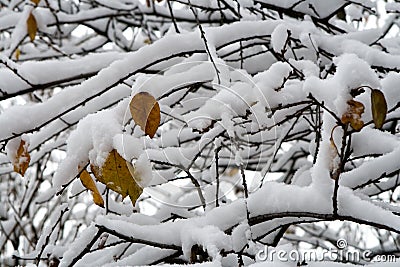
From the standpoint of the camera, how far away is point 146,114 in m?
1.10

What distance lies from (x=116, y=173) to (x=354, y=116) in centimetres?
49

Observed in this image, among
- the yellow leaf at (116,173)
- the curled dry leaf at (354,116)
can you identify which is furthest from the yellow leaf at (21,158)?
the curled dry leaf at (354,116)

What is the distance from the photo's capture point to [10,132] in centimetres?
132

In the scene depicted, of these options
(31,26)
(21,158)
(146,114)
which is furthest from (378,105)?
(31,26)

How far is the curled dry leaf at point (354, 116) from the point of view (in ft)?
3.01

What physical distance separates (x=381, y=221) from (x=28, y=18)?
5.50 feet

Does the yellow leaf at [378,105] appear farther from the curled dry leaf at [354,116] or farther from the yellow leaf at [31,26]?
the yellow leaf at [31,26]

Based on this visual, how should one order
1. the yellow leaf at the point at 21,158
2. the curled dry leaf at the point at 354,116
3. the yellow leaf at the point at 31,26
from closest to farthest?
the curled dry leaf at the point at 354,116, the yellow leaf at the point at 21,158, the yellow leaf at the point at 31,26

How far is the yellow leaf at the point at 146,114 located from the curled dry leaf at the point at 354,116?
1.28 ft

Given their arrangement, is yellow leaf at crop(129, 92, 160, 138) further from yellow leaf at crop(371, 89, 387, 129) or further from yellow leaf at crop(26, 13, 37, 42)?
yellow leaf at crop(26, 13, 37, 42)

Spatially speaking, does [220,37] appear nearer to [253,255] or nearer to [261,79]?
[261,79]

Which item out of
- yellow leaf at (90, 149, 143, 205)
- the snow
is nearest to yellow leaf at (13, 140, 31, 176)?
the snow

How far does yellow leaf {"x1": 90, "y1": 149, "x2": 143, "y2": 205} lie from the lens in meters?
1.08

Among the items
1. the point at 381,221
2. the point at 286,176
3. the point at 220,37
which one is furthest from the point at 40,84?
the point at 286,176
